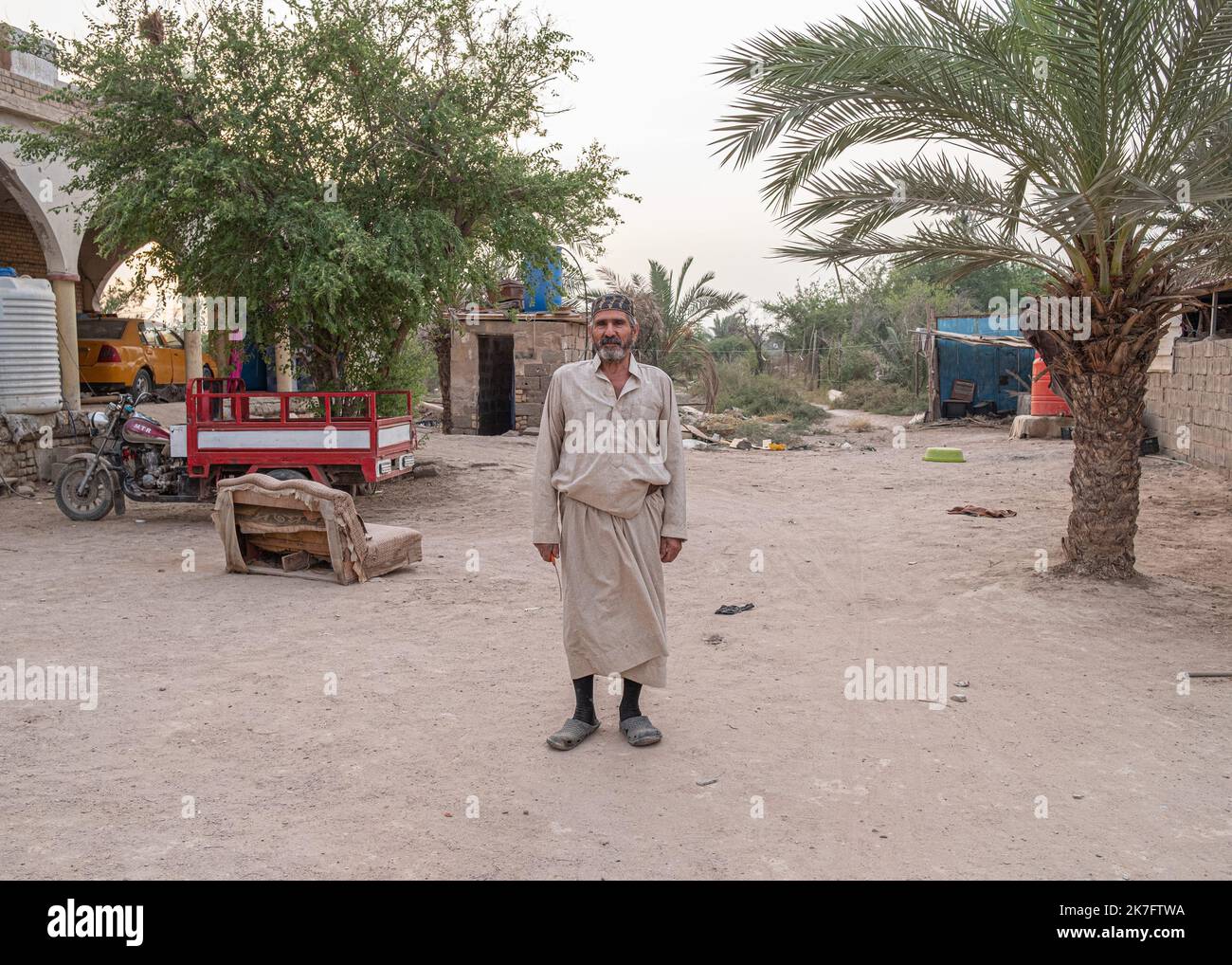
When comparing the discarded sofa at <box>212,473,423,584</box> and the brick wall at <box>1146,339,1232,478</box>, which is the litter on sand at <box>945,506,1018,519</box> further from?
the discarded sofa at <box>212,473,423,584</box>

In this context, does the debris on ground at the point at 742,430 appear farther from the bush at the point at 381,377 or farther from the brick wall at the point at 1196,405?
the brick wall at the point at 1196,405

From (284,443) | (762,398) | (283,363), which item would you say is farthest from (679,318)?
(284,443)

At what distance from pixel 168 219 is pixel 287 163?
128 centimetres

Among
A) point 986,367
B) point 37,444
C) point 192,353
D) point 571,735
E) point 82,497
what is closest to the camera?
point 571,735

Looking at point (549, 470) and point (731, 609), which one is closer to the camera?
point (549, 470)

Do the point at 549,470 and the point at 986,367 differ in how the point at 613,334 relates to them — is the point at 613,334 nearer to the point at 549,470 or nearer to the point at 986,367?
the point at 549,470

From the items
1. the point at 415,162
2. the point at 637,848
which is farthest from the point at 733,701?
the point at 415,162

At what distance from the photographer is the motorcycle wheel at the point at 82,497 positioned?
9336mm

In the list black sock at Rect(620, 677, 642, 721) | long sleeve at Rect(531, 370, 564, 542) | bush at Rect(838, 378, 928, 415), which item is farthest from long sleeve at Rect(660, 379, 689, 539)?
bush at Rect(838, 378, 928, 415)

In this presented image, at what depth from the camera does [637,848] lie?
10.2 feet

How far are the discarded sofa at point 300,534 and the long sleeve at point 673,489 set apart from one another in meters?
3.61

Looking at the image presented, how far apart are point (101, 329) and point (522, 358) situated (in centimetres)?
724

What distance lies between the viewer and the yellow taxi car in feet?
53.8

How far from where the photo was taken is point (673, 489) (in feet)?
13.2
